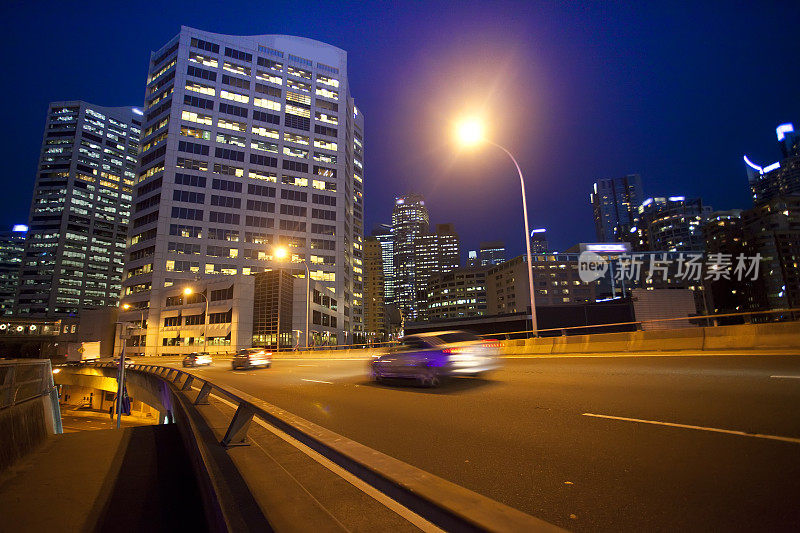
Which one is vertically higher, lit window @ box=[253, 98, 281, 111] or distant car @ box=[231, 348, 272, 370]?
lit window @ box=[253, 98, 281, 111]

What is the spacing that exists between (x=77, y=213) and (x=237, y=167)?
122 metres

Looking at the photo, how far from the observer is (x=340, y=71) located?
10631 cm

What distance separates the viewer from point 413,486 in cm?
364

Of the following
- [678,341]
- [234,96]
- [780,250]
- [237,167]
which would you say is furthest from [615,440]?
[780,250]

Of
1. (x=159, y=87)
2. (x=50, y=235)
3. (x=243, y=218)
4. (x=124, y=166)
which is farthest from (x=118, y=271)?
(x=243, y=218)

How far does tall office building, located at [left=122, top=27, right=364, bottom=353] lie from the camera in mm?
80938

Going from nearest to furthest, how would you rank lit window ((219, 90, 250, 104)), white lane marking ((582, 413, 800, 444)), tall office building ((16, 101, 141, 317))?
white lane marking ((582, 413, 800, 444))
lit window ((219, 90, 250, 104))
tall office building ((16, 101, 141, 317))

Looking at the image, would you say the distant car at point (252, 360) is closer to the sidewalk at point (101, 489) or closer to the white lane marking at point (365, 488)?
the sidewalk at point (101, 489)

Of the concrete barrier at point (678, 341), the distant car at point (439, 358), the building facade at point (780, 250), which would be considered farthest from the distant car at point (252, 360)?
the building facade at point (780, 250)

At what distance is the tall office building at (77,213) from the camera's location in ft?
506

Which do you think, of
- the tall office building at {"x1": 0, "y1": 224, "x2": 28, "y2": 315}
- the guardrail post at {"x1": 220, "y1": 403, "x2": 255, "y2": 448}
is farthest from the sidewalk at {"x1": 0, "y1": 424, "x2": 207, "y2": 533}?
the tall office building at {"x1": 0, "y1": 224, "x2": 28, "y2": 315}

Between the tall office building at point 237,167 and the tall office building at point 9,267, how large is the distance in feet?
442

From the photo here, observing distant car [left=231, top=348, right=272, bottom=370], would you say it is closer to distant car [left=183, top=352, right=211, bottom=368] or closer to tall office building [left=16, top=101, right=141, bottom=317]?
distant car [left=183, top=352, right=211, bottom=368]

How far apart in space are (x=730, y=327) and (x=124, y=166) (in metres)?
217
